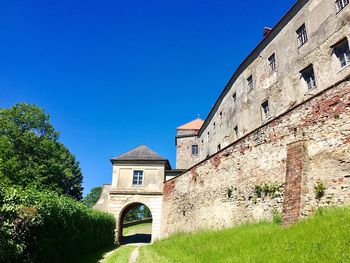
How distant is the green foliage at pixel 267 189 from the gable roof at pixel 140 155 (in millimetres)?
14938

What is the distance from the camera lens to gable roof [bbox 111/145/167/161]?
1064 inches

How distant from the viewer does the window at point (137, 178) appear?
26.5m

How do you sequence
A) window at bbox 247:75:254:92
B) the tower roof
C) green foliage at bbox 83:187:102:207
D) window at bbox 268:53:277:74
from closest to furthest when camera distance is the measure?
window at bbox 268:53:277:74
window at bbox 247:75:254:92
the tower roof
green foliage at bbox 83:187:102:207

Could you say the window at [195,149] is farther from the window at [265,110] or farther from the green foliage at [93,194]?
the green foliage at [93,194]

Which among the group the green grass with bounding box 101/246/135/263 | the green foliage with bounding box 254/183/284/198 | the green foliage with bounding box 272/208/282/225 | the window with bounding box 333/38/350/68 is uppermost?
the window with bounding box 333/38/350/68

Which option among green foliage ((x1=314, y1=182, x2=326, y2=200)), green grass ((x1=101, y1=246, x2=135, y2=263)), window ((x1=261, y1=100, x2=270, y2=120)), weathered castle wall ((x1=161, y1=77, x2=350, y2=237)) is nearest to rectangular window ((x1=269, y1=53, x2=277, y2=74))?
window ((x1=261, y1=100, x2=270, y2=120))

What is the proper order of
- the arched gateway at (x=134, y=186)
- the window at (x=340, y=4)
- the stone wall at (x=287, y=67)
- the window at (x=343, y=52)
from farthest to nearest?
the arched gateway at (x=134, y=186)
the stone wall at (x=287, y=67)
the window at (x=340, y=4)
the window at (x=343, y=52)

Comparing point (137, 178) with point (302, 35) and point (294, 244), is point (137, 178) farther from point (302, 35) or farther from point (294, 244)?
point (294, 244)

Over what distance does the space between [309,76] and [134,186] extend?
17.8 m

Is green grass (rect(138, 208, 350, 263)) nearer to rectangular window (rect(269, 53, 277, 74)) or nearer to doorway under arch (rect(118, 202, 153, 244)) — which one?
rectangular window (rect(269, 53, 277, 74))

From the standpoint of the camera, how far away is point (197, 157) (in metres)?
37.3

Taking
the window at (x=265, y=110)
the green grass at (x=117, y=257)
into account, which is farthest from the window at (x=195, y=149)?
the green grass at (x=117, y=257)

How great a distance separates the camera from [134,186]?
1037 inches

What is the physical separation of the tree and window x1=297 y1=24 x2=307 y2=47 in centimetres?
2383
